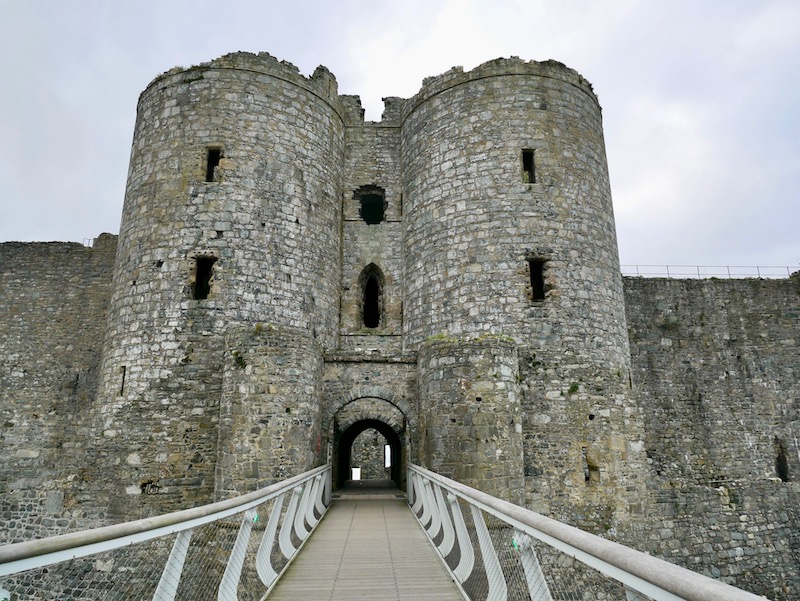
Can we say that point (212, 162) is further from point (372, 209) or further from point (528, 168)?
point (528, 168)

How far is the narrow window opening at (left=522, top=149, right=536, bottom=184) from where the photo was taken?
43.1ft

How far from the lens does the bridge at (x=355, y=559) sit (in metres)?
2.28

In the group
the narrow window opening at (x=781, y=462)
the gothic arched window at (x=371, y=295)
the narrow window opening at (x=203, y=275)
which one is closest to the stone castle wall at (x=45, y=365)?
the narrow window opening at (x=203, y=275)

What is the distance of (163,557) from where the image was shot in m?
3.47

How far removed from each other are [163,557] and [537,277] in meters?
10.5

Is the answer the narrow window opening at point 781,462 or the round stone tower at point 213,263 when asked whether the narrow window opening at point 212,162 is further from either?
the narrow window opening at point 781,462

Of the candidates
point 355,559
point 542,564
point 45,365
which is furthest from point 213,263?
point 542,564

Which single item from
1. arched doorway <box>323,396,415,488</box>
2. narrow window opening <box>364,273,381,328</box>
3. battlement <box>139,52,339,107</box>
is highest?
battlement <box>139,52,339,107</box>

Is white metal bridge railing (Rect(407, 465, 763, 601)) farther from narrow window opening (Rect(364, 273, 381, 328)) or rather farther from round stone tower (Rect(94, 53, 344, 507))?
narrow window opening (Rect(364, 273, 381, 328))

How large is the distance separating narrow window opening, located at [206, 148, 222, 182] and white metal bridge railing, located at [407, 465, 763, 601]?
30.2 feet

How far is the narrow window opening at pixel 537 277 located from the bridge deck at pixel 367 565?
5.80 metres

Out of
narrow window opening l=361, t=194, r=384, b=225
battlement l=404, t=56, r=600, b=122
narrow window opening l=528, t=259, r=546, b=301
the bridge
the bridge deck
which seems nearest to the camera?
the bridge

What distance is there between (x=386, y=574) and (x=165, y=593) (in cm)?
286

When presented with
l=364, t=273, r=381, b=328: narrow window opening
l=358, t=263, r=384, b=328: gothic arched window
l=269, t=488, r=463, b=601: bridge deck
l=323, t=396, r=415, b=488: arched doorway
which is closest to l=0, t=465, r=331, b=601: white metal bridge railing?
l=269, t=488, r=463, b=601: bridge deck
